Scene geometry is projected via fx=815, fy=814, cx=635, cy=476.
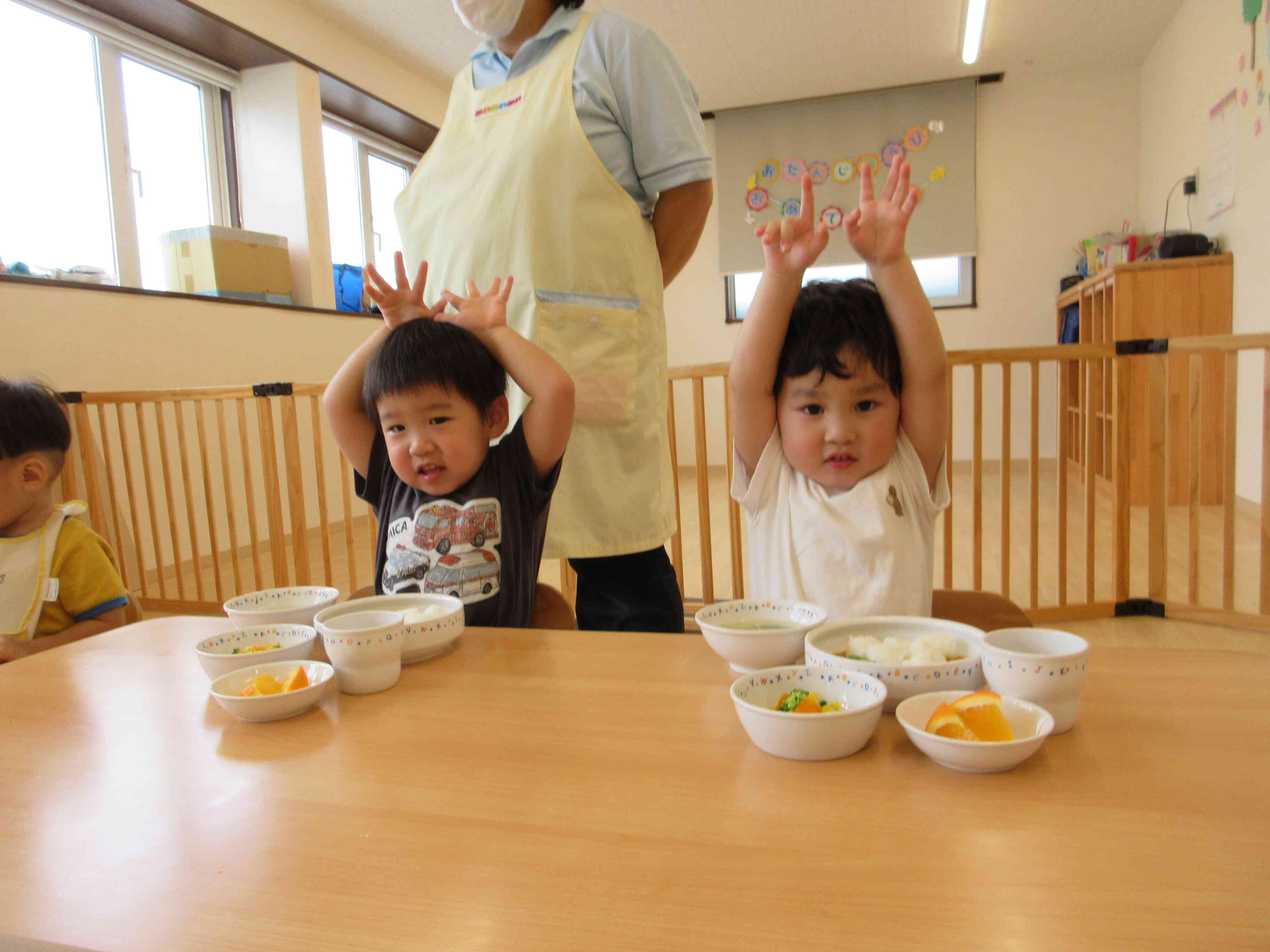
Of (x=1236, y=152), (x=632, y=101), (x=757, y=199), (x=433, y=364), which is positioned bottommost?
(x=433, y=364)

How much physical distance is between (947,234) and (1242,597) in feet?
12.9

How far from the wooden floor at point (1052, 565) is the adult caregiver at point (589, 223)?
3.99ft

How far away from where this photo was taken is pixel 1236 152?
12.5ft

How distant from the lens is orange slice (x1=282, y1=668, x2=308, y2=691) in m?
0.64

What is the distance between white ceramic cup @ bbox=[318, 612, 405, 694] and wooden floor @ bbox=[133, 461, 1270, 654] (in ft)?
5.70

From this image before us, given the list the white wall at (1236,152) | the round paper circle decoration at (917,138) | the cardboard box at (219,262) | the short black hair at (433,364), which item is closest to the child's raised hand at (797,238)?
the short black hair at (433,364)

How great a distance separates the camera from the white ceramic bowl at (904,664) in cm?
57

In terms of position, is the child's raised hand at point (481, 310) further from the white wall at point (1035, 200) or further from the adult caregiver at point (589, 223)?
the white wall at point (1035, 200)

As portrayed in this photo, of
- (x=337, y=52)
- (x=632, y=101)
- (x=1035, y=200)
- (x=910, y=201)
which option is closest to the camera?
(x=910, y=201)

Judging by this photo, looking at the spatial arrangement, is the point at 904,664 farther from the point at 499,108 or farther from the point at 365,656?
the point at 499,108

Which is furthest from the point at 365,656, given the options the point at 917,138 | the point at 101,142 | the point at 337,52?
the point at 917,138

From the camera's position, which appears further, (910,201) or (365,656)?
(910,201)

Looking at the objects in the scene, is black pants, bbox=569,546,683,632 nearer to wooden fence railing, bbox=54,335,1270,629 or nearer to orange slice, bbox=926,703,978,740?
wooden fence railing, bbox=54,335,1270,629

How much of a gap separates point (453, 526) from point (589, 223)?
22.2 inches
